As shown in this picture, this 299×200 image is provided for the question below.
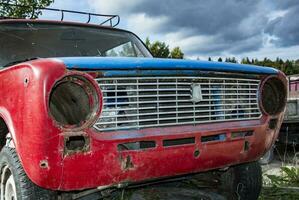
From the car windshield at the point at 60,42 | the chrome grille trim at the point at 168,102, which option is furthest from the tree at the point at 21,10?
the chrome grille trim at the point at 168,102

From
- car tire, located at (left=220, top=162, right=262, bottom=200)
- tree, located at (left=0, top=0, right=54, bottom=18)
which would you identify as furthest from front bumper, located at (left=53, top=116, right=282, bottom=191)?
tree, located at (left=0, top=0, right=54, bottom=18)

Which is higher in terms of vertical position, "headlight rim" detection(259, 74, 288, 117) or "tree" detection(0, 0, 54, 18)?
"tree" detection(0, 0, 54, 18)

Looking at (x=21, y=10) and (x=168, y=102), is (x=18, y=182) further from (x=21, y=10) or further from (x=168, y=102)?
(x=21, y=10)

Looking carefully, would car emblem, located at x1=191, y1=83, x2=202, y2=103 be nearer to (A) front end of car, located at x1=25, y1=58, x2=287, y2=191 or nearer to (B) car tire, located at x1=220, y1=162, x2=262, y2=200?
(A) front end of car, located at x1=25, y1=58, x2=287, y2=191

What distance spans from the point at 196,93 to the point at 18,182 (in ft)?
4.25

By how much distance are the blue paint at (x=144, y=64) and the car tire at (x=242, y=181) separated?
3.19ft

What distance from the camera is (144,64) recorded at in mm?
2791

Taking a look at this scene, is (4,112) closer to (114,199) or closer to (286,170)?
(114,199)

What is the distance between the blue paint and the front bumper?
39 cm

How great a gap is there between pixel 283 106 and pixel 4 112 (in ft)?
7.09

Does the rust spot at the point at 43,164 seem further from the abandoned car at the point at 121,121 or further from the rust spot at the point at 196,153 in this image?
the rust spot at the point at 196,153

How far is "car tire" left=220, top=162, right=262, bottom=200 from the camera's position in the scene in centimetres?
383

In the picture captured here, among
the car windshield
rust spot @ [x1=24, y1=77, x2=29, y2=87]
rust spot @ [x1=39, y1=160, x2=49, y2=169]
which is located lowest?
rust spot @ [x1=39, y1=160, x2=49, y2=169]

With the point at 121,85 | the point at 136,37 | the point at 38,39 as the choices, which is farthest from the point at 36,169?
the point at 136,37
